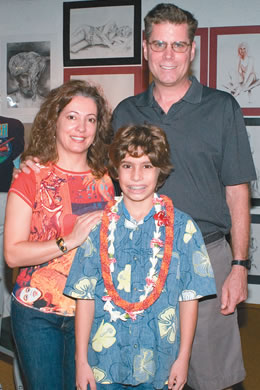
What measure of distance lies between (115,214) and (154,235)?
7.0 inches

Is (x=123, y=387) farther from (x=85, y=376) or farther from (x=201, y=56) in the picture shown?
(x=201, y=56)

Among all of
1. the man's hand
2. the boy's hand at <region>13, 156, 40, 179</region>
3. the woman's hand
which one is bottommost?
the man's hand

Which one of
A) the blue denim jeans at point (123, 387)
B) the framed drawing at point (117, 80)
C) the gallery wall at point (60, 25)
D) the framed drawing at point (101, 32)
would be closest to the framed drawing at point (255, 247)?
the gallery wall at point (60, 25)

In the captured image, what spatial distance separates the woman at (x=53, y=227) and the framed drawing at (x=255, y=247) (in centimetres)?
293

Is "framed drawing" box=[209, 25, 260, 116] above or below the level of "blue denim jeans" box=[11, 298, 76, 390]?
above

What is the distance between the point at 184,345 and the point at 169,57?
1.22 meters

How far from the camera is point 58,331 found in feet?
6.16

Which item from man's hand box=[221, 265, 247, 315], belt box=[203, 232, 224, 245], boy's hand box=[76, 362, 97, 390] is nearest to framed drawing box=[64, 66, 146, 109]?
belt box=[203, 232, 224, 245]

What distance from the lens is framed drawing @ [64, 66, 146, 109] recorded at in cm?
478

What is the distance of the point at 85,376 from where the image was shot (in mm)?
1808

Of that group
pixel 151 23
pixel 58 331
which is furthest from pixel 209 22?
pixel 58 331

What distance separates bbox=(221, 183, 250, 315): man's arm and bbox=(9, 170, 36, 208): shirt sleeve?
90 centimetres

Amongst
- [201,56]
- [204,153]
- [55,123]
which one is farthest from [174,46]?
[201,56]

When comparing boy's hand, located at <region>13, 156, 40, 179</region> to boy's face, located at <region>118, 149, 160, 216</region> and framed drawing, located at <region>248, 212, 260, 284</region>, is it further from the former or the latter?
framed drawing, located at <region>248, 212, 260, 284</region>
